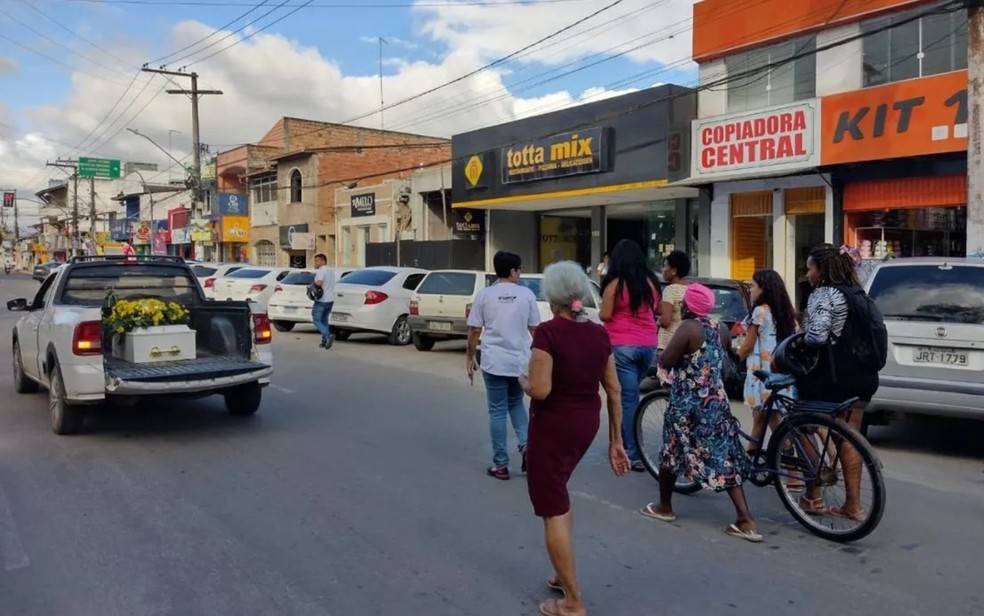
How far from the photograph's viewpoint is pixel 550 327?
388 centimetres

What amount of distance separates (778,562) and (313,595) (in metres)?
2.57

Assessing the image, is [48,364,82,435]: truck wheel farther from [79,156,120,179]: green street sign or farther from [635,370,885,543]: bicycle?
[79,156,120,179]: green street sign

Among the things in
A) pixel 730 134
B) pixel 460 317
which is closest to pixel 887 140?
pixel 730 134

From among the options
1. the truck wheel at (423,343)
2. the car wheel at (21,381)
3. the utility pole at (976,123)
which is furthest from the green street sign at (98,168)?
the utility pole at (976,123)

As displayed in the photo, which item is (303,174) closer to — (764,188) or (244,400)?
(764,188)

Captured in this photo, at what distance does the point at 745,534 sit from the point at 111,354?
6270 mm

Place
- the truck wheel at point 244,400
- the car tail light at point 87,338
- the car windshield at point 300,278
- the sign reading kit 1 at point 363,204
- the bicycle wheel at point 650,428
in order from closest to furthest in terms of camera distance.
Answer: the bicycle wheel at point 650,428 → the car tail light at point 87,338 → the truck wheel at point 244,400 → the car windshield at point 300,278 → the sign reading kit 1 at point 363,204

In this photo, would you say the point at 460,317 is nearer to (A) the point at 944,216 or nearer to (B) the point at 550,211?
(A) the point at 944,216

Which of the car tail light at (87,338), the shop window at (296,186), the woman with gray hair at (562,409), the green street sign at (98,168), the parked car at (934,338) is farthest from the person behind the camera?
the green street sign at (98,168)

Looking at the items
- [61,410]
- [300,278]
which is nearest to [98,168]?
[300,278]

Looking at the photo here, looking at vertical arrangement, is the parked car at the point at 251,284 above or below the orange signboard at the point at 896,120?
below

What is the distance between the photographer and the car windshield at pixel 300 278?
18.5 meters

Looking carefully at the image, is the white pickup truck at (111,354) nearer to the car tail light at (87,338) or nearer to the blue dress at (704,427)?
the car tail light at (87,338)

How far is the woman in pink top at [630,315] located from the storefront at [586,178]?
12332mm
